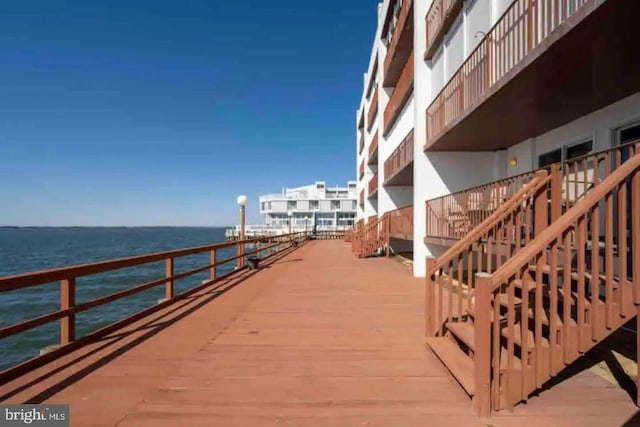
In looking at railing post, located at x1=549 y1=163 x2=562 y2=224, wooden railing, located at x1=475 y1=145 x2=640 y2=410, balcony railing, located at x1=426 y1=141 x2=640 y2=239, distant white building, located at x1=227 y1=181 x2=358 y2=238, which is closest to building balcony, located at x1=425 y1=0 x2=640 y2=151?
balcony railing, located at x1=426 y1=141 x2=640 y2=239

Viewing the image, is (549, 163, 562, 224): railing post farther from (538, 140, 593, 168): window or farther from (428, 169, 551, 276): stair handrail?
(538, 140, 593, 168): window

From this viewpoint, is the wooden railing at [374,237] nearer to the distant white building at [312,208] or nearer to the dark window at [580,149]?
the dark window at [580,149]

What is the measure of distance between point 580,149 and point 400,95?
7.58 meters

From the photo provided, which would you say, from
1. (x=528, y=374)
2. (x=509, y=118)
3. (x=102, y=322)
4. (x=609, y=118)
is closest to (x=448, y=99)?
(x=509, y=118)

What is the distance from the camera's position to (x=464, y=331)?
358cm

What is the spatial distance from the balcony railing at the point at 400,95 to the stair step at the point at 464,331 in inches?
384

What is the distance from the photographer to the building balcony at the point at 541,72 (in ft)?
13.0

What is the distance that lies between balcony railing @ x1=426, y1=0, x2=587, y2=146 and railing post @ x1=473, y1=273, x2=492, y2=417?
3642mm

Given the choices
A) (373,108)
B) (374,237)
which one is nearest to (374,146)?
(373,108)

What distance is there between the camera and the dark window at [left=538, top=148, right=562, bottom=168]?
24.6 ft

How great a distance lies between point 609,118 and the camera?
598 cm

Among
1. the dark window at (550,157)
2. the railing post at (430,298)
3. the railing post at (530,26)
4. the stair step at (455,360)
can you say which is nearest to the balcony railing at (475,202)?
the dark window at (550,157)

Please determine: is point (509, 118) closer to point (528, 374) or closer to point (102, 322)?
point (528, 374)

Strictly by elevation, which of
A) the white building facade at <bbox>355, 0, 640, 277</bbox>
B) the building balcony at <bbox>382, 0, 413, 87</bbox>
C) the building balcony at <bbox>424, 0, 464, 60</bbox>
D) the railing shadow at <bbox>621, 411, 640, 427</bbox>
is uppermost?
the building balcony at <bbox>382, 0, 413, 87</bbox>
